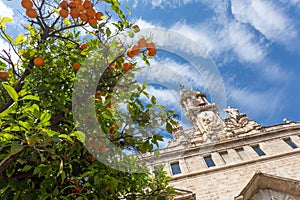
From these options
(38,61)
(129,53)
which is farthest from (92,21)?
(38,61)

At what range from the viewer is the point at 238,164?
14.7m

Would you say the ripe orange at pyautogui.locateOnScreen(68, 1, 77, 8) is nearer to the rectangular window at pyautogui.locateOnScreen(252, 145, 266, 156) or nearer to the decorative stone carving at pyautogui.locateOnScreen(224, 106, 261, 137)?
the rectangular window at pyautogui.locateOnScreen(252, 145, 266, 156)

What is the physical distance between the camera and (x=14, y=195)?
3459 mm

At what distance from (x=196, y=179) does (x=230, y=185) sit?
202 centimetres

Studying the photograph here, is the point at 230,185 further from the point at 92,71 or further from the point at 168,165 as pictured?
the point at 92,71

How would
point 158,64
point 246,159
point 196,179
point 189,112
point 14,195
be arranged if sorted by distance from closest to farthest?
point 158,64 → point 14,195 → point 196,179 → point 246,159 → point 189,112

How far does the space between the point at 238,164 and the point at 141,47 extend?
13.8 m

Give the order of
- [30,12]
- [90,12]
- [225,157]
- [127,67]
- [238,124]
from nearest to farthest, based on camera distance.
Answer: [30,12] → [90,12] → [127,67] → [225,157] → [238,124]

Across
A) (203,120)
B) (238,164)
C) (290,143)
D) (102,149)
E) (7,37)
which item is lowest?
(102,149)

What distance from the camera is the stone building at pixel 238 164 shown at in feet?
42.3

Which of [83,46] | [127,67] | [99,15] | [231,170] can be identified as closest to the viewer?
[99,15]

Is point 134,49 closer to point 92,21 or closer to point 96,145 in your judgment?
point 92,21

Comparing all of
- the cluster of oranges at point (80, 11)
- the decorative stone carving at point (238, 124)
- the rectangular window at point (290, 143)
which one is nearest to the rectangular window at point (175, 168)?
the decorative stone carving at point (238, 124)

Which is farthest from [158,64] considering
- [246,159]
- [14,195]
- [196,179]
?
[246,159]
